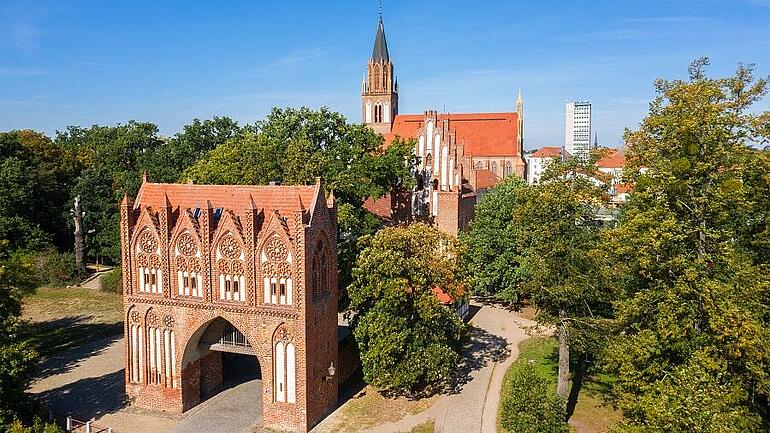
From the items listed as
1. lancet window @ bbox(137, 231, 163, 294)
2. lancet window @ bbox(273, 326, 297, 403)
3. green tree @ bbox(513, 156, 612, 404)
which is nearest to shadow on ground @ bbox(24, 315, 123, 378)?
lancet window @ bbox(137, 231, 163, 294)

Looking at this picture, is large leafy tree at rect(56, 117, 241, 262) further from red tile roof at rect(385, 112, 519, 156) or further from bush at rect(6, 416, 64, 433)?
bush at rect(6, 416, 64, 433)

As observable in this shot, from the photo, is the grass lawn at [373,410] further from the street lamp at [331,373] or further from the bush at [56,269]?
the bush at [56,269]

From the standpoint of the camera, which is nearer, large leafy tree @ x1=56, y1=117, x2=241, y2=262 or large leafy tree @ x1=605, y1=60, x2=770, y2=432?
large leafy tree @ x1=605, y1=60, x2=770, y2=432

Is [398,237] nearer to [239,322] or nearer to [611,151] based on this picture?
[239,322]

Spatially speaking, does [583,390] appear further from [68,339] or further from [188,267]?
[68,339]

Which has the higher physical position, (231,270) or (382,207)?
(382,207)

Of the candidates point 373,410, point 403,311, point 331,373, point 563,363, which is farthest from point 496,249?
point 331,373
